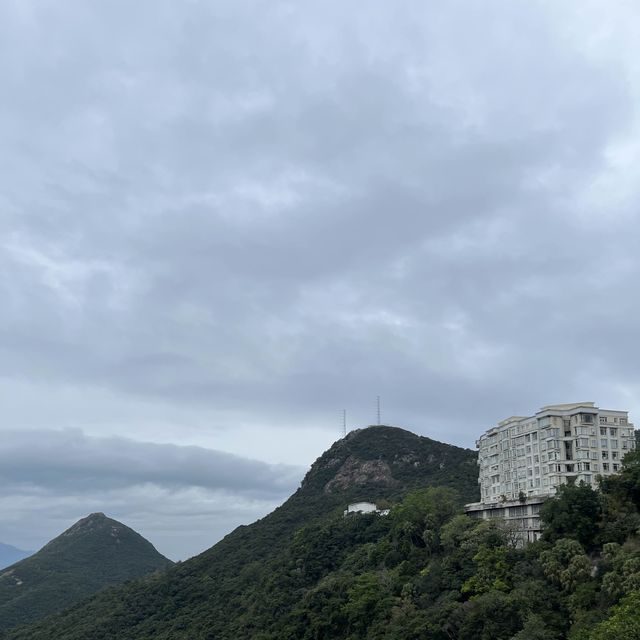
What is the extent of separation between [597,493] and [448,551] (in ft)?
49.6

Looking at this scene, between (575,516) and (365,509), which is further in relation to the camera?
(365,509)

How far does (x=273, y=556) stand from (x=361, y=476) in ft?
132

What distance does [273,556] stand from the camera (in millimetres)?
107938

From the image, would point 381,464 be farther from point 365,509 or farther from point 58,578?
point 58,578

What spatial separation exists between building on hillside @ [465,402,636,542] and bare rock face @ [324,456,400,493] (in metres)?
61.8

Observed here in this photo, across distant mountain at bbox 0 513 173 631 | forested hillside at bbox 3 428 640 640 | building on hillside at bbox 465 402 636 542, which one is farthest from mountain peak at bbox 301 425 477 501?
building on hillside at bbox 465 402 636 542

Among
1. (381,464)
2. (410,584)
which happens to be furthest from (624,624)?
(381,464)

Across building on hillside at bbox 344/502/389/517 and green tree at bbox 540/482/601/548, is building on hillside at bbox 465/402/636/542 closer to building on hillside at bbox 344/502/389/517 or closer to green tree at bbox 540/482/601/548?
green tree at bbox 540/482/601/548

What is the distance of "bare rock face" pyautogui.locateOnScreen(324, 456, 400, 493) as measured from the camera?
141 meters

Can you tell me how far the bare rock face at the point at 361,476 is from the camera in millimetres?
140875

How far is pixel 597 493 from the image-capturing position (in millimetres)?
60062

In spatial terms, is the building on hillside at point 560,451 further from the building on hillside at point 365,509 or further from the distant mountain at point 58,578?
the distant mountain at point 58,578

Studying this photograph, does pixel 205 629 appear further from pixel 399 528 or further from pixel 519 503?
pixel 519 503

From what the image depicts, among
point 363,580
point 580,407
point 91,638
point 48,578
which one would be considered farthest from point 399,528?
point 48,578
